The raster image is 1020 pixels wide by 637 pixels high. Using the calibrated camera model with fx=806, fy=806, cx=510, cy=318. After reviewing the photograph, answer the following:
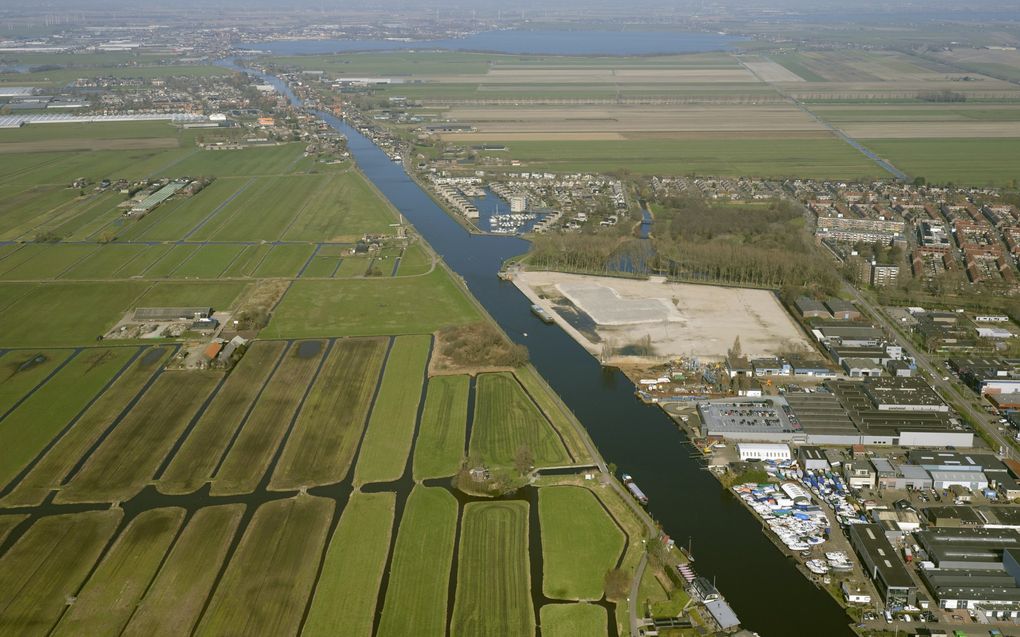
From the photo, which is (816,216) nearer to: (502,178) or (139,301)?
(502,178)

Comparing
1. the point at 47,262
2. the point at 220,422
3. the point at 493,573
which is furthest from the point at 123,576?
the point at 47,262

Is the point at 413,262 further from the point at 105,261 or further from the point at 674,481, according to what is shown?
the point at 674,481

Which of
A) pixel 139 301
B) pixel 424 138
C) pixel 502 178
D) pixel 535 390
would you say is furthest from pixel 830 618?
pixel 424 138

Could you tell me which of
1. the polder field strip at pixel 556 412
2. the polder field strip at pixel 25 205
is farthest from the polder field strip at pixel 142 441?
the polder field strip at pixel 25 205

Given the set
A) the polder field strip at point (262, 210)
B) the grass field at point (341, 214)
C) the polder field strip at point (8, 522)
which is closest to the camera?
the polder field strip at point (8, 522)

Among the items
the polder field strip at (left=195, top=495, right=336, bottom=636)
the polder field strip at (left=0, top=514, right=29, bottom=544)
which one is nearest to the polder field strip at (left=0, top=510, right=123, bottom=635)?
the polder field strip at (left=0, top=514, right=29, bottom=544)

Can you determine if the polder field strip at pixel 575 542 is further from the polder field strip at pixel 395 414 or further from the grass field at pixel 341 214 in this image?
the grass field at pixel 341 214
